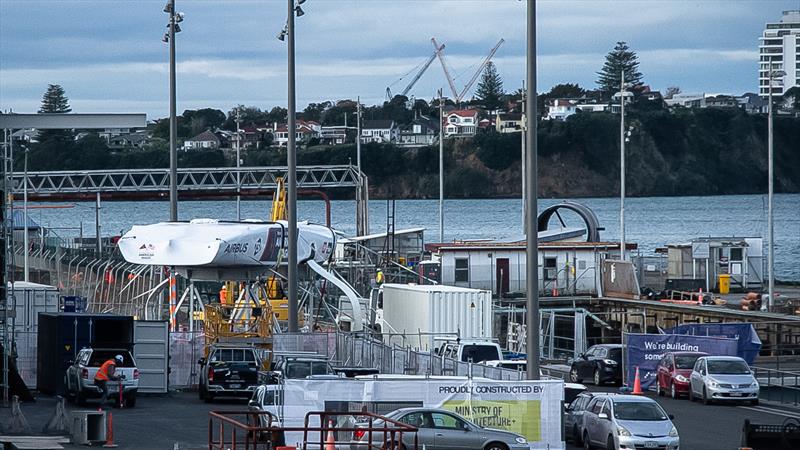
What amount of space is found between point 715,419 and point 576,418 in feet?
17.6

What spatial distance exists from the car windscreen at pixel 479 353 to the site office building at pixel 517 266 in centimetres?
2344

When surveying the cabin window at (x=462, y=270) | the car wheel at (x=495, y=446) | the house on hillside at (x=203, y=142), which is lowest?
the car wheel at (x=495, y=446)

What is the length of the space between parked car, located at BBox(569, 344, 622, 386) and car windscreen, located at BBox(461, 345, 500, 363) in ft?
12.7

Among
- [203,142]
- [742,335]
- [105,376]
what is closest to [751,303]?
[742,335]

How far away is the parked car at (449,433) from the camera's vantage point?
965 inches

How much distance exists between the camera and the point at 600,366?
41156 mm

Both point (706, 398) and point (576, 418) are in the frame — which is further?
point (706, 398)

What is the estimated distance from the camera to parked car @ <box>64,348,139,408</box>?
34.2 m

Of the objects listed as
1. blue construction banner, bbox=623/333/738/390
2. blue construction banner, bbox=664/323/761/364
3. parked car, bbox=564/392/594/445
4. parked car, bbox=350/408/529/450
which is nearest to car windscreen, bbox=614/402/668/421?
parked car, bbox=564/392/594/445

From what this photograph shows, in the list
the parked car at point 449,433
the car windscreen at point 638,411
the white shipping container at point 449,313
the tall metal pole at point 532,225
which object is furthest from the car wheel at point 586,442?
the white shipping container at point 449,313

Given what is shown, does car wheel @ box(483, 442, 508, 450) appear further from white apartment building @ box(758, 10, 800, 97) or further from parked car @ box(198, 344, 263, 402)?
white apartment building @ box(758, 10, 800, 97)

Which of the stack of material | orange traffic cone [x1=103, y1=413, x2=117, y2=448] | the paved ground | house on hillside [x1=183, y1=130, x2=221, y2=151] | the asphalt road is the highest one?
house on hillside [x1=183, y1=130, x2=221, y2=151]

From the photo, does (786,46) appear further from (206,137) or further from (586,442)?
(586,442)

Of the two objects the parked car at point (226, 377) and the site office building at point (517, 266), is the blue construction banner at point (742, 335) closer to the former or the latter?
the parked car at point (226, 377)
